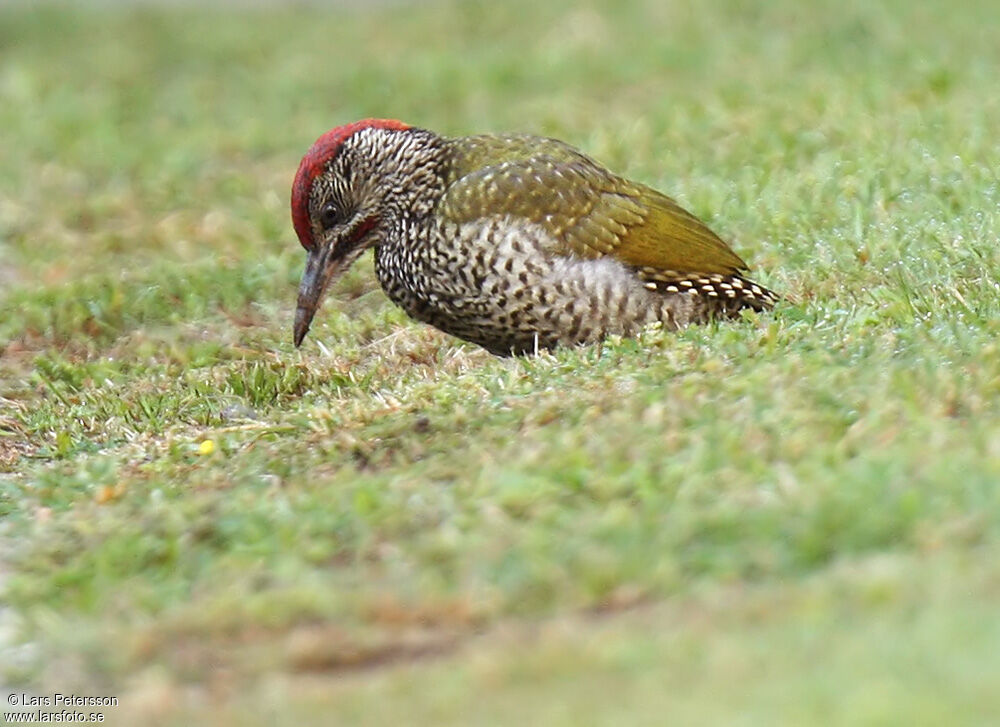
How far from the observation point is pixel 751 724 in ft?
11.4

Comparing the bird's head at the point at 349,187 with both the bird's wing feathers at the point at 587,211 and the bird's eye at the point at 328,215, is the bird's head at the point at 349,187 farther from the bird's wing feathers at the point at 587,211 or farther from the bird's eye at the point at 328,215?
the bird's wing feathers at the point at 587,211

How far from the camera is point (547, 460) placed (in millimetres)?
5094

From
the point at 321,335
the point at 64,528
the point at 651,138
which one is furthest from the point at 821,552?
the point at 651,138

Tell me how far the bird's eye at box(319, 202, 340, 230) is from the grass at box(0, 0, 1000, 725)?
1.89ft

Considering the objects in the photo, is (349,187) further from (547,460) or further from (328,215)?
(547,460)

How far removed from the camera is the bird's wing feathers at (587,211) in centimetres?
650

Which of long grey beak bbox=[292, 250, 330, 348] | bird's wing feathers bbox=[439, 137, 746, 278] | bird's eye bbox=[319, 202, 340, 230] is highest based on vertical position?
bird's wing feathers bbox=[439, 137, 746, 278]

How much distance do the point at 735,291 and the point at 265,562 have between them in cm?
251

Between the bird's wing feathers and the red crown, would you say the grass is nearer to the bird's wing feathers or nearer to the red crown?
the bird's wing feathers

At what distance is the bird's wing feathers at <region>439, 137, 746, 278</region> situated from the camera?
6.50 meters

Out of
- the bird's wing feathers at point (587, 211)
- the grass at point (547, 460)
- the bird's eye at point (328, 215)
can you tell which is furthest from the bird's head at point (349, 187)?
the grass at point (547, 460)

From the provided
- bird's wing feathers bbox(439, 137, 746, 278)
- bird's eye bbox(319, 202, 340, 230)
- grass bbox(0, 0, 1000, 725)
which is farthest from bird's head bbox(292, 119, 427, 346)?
grass bbox(0, 0, 1000, 725)

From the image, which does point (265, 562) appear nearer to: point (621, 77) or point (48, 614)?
point (48, 614)

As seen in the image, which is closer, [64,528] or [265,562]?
[265,562]
